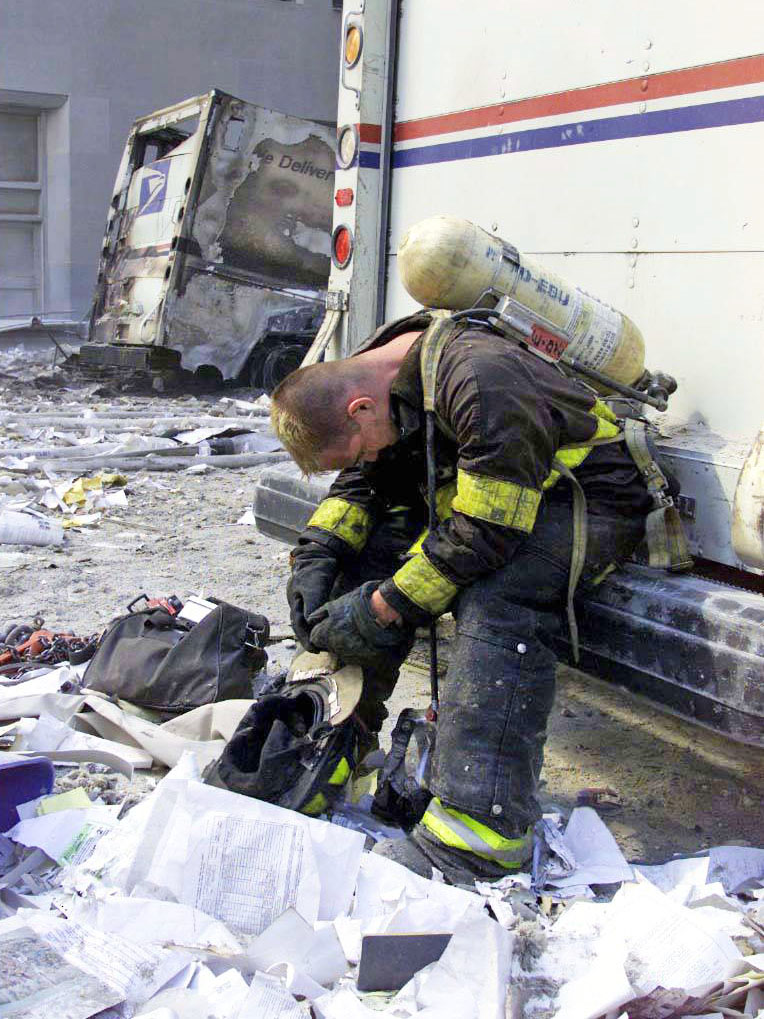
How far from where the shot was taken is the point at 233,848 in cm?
235

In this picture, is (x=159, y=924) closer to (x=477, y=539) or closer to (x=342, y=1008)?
(x=342, y=1008)

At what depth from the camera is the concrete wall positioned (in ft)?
48.5

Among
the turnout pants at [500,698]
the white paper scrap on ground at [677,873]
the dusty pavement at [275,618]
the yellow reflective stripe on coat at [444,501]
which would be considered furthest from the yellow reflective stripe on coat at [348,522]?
the white paper scrap on ground at [677,873]

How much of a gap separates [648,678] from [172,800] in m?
1.10

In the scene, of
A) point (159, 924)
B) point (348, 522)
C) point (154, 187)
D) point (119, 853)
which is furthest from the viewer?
point (154, 187)

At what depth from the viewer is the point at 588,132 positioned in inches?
131

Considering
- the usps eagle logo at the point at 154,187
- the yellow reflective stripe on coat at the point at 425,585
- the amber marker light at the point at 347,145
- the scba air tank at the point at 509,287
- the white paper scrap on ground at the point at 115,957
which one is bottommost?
the white paper scrap on ground at the point at 115,957

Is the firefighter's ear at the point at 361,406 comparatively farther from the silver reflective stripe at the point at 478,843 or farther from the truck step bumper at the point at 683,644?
the silver reflective stripe at the point at 478,843

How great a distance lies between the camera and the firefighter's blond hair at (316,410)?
2.70 metres

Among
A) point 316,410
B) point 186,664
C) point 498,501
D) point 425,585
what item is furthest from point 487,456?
point 186,664

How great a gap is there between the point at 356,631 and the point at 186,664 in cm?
75

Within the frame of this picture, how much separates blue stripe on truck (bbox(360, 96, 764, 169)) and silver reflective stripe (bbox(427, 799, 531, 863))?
1.82 meters

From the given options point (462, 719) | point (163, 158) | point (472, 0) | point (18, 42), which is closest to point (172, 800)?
point (462, 719)

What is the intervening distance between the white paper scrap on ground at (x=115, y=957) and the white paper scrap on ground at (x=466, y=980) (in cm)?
41
